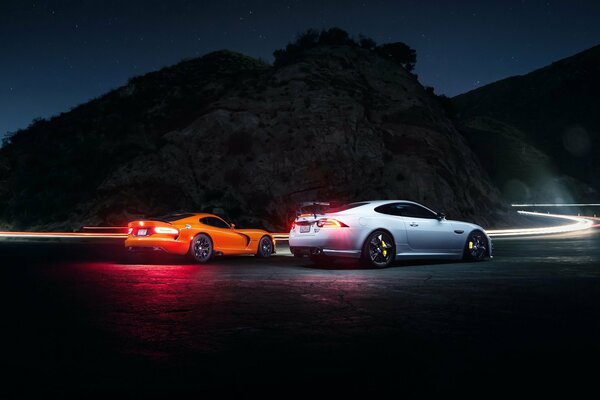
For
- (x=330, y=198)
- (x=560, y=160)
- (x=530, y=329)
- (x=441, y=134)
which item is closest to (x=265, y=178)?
(x=330, y=198)

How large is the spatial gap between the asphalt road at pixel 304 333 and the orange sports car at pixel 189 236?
2817 millimetres

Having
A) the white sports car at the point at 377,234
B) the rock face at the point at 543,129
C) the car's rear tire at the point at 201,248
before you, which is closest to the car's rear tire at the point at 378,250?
the white sports car at the point at 377,234

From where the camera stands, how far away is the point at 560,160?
10694cm

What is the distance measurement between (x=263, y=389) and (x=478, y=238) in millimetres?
12421

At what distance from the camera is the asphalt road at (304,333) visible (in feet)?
17.3

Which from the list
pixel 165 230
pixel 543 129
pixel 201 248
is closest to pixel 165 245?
pixel 165 230

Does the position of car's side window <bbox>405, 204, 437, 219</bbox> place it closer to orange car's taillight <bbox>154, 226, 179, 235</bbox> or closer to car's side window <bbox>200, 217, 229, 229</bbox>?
car's side window <bbox>200, 217, 229, 229</bbox>

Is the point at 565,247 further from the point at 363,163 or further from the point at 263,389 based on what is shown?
the point at 363,163

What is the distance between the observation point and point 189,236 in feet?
54.4

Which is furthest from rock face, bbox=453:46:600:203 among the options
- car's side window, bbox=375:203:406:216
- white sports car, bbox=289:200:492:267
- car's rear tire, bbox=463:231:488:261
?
car's side window, bbox=375:203:406:216

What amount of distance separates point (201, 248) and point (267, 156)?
28329 mm

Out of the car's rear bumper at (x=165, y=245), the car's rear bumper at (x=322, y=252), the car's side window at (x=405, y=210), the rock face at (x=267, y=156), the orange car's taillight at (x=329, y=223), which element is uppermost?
the rock face at (x=267, y=156)

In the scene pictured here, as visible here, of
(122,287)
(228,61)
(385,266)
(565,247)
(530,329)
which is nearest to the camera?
(530,329)

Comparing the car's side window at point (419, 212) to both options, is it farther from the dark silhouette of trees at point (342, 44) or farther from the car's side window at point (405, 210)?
the dark silhouette of trees at point (342, 44)
